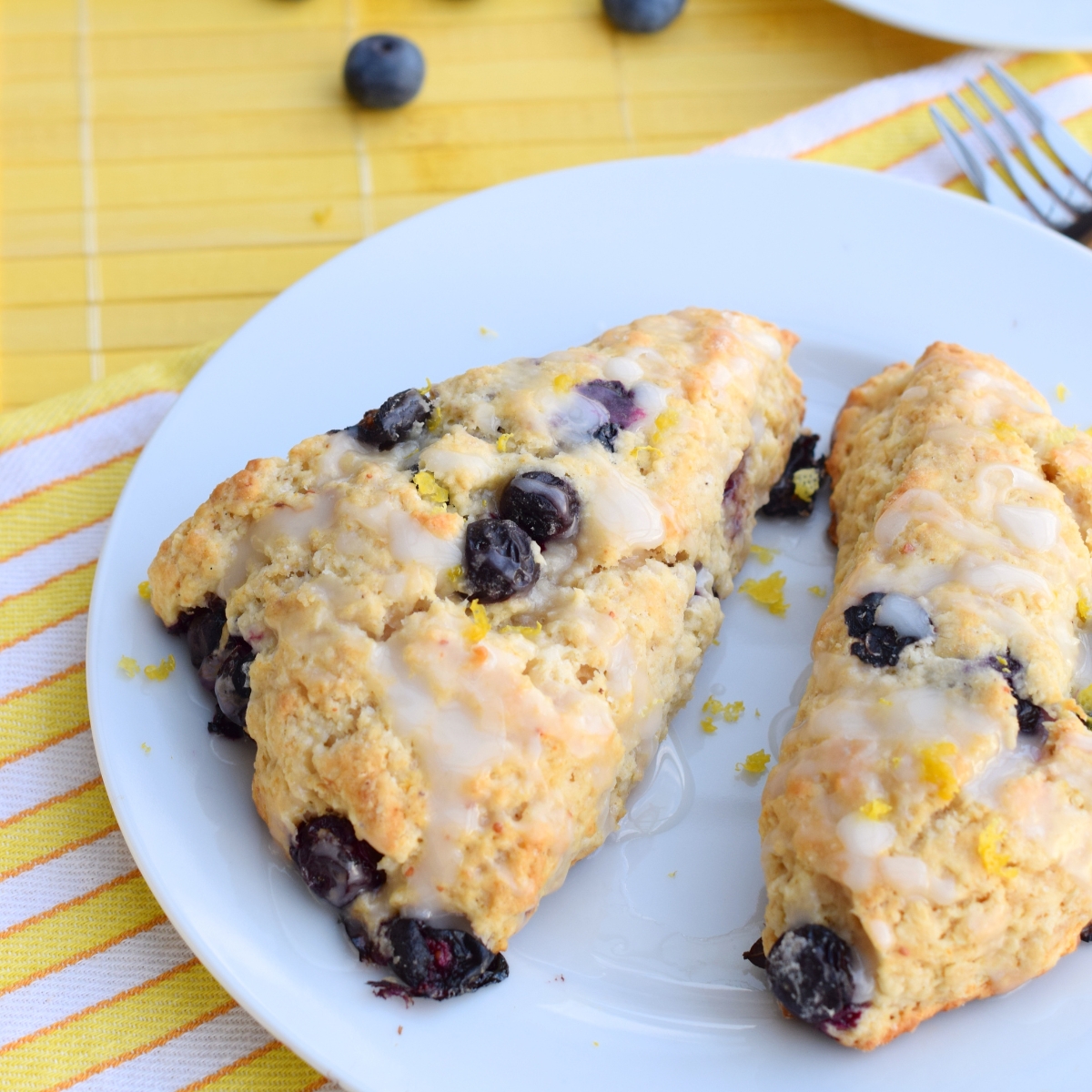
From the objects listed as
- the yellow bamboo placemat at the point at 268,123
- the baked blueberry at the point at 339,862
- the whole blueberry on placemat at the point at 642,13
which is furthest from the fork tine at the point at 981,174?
the baked blueberry at the point at 339,862

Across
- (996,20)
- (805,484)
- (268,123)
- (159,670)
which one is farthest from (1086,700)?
(268,123)

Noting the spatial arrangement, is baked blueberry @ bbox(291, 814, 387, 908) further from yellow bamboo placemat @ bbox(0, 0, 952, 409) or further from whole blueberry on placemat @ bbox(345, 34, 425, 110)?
whole blueberry on placemat @ bbox(345, 34, 425, 110)

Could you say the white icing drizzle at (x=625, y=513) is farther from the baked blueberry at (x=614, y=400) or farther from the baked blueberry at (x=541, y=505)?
the baked blueberry at (x=614, y=400)

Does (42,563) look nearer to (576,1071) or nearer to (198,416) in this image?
(198,416)

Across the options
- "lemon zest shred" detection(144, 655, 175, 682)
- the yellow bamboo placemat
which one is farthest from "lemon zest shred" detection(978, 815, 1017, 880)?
the yellow bamboo placemat

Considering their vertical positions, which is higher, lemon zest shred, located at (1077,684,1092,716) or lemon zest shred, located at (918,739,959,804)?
lemon zest shred, located at (918,739,959,804)

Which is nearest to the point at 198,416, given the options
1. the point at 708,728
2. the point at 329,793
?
the point at 329,793
